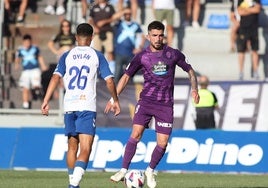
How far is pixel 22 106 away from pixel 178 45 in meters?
4.39

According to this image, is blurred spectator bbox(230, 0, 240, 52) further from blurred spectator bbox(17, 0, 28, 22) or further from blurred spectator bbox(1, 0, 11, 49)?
blurred spectator bbox(1, 0, 11, 49)

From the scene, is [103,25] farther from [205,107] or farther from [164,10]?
[205,107]

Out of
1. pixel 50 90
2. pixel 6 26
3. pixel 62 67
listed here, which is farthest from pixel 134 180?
pixel 6 26

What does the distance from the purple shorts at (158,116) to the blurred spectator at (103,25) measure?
32.7 ft

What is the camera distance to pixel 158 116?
50.7 ft

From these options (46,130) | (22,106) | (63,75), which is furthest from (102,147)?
(63,75)

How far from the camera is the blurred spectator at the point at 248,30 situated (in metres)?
25.4

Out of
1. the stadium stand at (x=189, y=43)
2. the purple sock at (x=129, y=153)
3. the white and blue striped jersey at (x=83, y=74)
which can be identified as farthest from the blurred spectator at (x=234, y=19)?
the white and blue striped jersey at (x=83, y=74)

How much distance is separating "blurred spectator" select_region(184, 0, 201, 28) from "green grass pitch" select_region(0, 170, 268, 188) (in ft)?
24.3

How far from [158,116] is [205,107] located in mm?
7508

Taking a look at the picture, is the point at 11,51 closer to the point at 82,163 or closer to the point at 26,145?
the point at 26,145

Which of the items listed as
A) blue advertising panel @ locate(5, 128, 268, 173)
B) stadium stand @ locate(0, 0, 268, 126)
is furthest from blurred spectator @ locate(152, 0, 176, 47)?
blue advertising panel @ locate(5, 128, 268, 173)

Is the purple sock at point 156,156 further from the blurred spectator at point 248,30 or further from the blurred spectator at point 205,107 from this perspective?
the blurred spectator at point 248,30

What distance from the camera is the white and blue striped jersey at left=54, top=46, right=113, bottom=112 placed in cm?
1359
